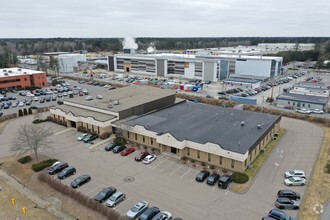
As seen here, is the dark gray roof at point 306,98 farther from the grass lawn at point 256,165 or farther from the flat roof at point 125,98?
the flat roof at point 125,98

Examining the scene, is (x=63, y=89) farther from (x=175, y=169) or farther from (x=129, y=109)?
(x=175, y=169)

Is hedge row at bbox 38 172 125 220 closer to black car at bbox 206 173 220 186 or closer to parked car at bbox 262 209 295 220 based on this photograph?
black car at bbox 206 173 220 186

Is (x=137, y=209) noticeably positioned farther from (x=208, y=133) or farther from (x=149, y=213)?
(x=208, y=133)

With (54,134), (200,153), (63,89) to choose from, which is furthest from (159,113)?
(63,89)

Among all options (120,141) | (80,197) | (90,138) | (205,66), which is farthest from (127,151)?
(205,66)

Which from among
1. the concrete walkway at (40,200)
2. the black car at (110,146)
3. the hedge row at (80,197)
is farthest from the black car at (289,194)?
the black car at (110,146)
